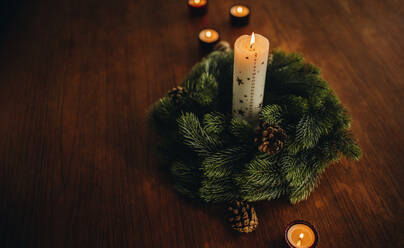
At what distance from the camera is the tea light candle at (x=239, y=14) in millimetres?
950

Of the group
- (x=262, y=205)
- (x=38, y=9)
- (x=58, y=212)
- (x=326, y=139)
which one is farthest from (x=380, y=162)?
(x=38, y=9)

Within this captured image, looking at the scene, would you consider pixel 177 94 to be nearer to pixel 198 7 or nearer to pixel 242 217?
pixel 242 217

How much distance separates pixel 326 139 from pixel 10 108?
76 centimetres

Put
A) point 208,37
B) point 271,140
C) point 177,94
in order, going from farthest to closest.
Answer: point 208,37 < point 177,94 < point 271,140

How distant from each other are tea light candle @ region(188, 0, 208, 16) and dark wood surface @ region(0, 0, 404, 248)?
31 mm

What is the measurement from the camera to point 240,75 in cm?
58

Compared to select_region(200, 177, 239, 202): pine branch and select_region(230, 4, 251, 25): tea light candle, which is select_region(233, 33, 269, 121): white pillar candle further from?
select_region(230, 4, 251, 25): tea light candle

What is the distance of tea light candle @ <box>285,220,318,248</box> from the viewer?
0.56 metres

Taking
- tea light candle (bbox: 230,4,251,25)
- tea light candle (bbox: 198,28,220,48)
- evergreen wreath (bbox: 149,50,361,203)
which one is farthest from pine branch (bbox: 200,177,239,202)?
tea light candle (bbox: 230,4,251,25)

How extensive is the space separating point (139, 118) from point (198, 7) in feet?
1.37

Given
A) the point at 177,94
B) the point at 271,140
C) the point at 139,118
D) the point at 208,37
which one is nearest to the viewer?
the point at 271,140

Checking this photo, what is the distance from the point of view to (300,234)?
0.58 metres

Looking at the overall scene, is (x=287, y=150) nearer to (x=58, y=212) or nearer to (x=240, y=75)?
(x=240, y=75)

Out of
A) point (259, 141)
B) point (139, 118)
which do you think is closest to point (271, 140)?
point (259, 141)
